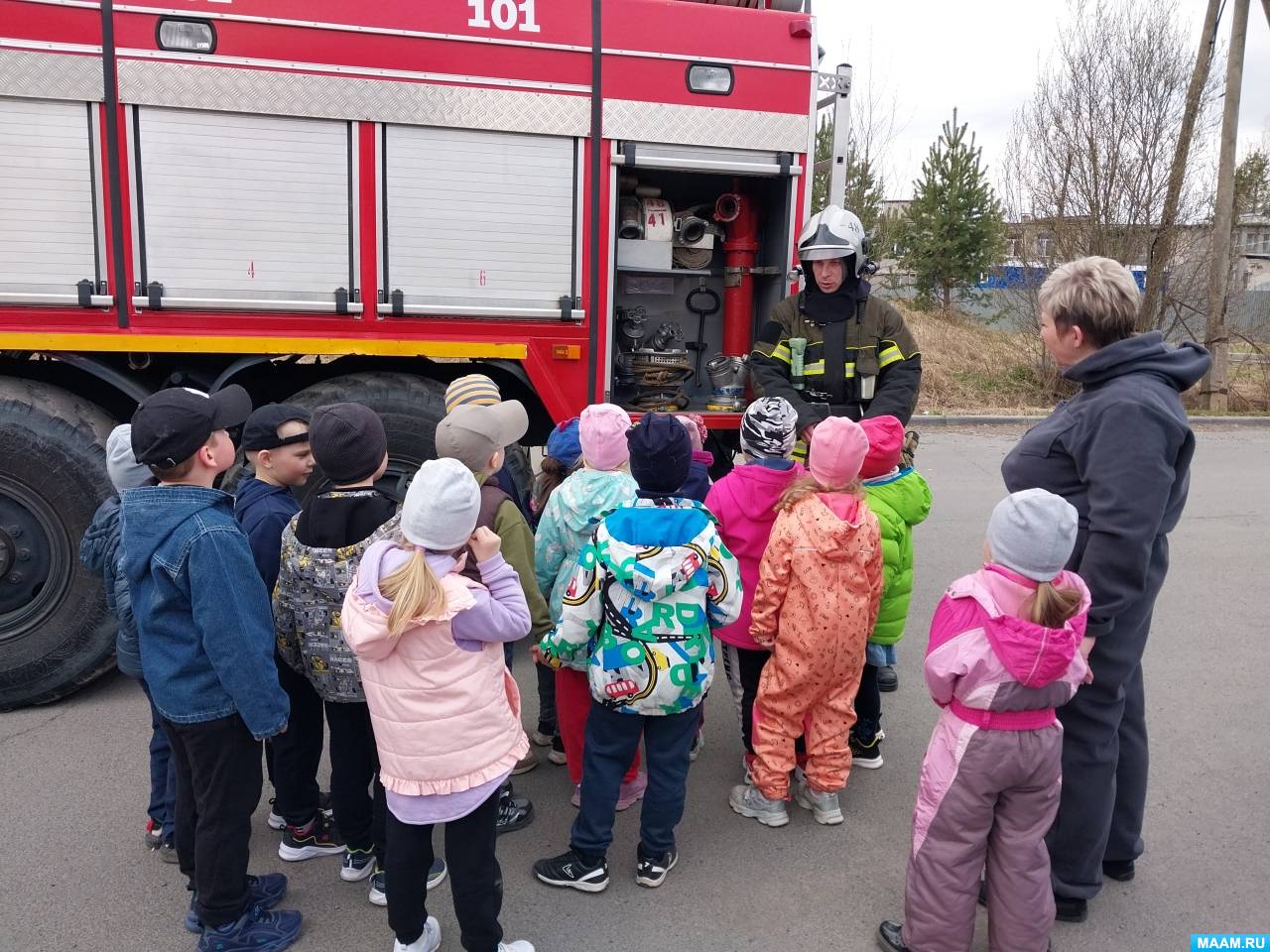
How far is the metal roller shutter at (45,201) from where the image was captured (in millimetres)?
3754

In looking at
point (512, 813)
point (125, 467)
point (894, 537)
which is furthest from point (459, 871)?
point (894, 537)

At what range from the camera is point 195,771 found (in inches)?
99.3

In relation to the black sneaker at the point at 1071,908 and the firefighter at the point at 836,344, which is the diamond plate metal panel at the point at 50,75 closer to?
the firefighter at the point at 836,344

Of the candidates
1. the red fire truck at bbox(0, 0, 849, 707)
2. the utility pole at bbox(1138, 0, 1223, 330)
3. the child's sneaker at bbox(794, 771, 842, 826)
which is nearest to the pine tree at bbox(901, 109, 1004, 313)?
the utility pole at bbox(1138, 0, 1223, 330)

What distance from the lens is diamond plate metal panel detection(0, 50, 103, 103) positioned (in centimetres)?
369

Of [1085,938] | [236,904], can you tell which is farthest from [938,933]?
[236,904]

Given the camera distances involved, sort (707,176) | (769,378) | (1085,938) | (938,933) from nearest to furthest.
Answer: (938,933) < (1085,938) < (769,378) < (707,176)

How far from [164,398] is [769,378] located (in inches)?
114

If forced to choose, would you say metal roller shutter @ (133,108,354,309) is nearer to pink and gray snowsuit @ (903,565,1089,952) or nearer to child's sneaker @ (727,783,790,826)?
child's sneaker @ (727,783,790,826)

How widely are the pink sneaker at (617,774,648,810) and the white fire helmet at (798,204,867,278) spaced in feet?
8.34

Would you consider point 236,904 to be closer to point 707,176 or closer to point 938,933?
point 938,933

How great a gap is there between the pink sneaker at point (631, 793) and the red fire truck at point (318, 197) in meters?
1.75

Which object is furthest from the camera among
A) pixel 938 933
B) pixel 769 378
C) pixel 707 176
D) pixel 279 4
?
pixel 707 176

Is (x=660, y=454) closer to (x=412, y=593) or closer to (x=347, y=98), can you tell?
(x=412, y=593)
